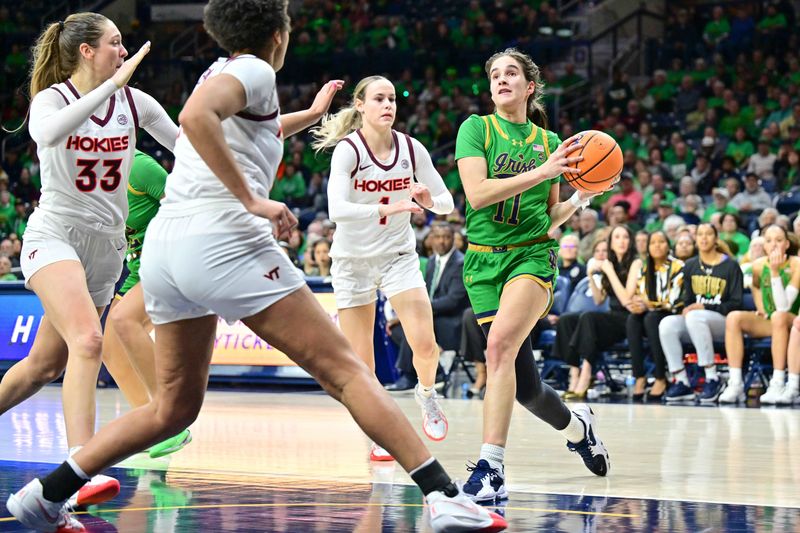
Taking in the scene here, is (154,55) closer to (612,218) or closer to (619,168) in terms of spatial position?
(612,218)

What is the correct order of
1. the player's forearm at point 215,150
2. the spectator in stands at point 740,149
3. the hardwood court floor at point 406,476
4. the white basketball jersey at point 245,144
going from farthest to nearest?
the spectator in stands at point 740,149 → the hardwood court floor at point 406,476 → the white basketball jersey at point 245,144 → the player's forearm at point 215,150

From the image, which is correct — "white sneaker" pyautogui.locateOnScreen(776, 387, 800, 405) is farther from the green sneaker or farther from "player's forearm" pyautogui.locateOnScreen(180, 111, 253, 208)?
"player's forearm" pyautogui.locateOnScreen(180, 111, 253, 208)

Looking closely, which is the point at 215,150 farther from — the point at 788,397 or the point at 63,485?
the point at 788,397

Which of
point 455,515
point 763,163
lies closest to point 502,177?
point 455,515

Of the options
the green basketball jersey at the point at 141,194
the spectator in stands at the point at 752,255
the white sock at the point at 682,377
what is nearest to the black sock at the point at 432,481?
the green basketball jersey at the point at 141,194

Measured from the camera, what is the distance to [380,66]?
23281 millimetres

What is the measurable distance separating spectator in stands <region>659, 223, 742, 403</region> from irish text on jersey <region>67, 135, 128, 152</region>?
7131mm

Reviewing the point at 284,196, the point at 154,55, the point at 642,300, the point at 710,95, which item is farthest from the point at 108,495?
the point at 154,55

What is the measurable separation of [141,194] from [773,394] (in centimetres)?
644

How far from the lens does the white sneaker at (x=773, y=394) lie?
10477mm

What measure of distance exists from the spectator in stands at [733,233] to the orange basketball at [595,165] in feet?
25.7

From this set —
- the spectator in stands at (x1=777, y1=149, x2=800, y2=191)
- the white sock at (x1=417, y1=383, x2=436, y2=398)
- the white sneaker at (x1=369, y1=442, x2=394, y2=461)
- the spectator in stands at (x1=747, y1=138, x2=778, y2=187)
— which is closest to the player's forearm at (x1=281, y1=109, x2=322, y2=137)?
the white sneaker at (x1=369, y1=442, x2=394, y2=461)

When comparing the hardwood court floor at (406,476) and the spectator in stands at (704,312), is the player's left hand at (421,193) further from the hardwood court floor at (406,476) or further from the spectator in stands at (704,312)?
the spectator in stands at (704,312)

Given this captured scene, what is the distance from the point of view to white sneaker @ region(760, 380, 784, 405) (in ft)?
34.4
